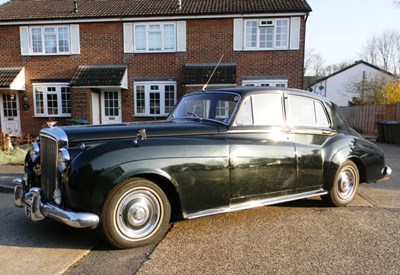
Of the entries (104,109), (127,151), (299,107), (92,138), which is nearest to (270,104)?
(299,107)

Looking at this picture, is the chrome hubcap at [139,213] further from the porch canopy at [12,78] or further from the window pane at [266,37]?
the porch canopy at [12,78]

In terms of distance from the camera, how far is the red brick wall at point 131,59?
14.7 meters

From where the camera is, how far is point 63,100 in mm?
15609

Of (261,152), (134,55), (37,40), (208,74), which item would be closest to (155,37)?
(134,55)

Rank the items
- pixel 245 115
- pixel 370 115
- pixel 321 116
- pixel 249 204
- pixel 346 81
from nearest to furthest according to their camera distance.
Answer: pixel 249 204 → pixel 245 115 → pixel 321 116 → pixel 370 115 → pixel 346 81

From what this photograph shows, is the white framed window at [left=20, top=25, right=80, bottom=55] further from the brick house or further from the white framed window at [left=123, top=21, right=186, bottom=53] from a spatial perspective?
the white framed window at [left=123, top=21, right=186, bottom=53]

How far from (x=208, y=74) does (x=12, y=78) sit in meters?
9.28

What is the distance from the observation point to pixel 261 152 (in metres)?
4.07

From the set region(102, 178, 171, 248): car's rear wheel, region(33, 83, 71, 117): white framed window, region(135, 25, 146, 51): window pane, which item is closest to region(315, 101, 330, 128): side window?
region(102, 178, 171, 248): car's rear wheel

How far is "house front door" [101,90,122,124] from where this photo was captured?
614 inches

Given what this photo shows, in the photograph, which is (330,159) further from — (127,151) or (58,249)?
(58,249)

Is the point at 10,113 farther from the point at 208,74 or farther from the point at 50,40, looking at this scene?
the point at 208,74

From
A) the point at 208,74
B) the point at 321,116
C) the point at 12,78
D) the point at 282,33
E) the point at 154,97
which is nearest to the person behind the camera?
the point at 321,116

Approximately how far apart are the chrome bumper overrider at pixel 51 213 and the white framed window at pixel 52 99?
12710 millimetres
